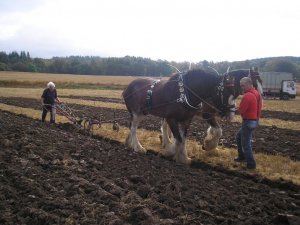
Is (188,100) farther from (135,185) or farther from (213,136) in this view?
(135,185)

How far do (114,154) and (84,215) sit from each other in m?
4.13

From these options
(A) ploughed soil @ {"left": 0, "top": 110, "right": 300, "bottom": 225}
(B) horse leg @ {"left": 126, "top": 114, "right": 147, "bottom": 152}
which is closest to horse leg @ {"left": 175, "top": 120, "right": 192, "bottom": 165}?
(A) ploughed soil @ {"left": 0, "top": 110, "right": 300, "bottom": 225}

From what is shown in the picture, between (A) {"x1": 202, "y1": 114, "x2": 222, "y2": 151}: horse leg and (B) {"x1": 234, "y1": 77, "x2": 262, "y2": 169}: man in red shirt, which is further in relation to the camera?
(A) {"x1": 202, "y1": 114, "x2": 222, "y2": 151}: horse leg

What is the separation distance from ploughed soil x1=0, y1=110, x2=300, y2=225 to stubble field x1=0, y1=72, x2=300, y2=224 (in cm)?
1

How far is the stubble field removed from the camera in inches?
207

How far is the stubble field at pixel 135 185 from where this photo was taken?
5.26 m

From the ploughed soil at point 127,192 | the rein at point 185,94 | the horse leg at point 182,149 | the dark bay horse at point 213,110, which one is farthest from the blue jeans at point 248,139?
the horse leg at point 182,149

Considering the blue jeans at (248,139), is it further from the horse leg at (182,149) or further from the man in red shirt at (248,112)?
the horse leg at (182,149)

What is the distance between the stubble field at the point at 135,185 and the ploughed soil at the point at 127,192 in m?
0.01

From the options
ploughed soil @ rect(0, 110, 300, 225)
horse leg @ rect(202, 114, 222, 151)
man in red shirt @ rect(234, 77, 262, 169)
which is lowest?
ploughed soil @ rect(0, 110, 300, 225)

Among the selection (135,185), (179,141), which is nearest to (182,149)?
(179,141)

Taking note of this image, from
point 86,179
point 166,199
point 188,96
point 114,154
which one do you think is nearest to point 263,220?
point 166,199

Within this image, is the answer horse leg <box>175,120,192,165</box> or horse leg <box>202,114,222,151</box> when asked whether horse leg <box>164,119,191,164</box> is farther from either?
horse leg <box>202,114,222,151</box>

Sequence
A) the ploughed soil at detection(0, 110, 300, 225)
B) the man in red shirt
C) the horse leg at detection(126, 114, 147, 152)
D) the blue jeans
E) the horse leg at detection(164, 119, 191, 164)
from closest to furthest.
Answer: the ploughed soil at detection(0, 110, 300, 225), the man in red shirt, the blue jeans, the horse leg at detection(164, 119, 191, 164), the horse leg at detection(126, 114, 147, 152)
